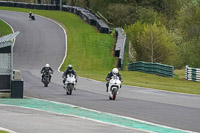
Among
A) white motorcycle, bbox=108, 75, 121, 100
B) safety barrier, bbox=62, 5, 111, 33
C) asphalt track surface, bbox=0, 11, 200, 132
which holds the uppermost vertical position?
safety barrier, bbox=62, 5, 111, 33

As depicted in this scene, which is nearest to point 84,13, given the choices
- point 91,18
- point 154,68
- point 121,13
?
point 91,18

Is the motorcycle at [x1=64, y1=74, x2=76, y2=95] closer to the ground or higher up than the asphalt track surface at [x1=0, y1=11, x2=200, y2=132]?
higher up

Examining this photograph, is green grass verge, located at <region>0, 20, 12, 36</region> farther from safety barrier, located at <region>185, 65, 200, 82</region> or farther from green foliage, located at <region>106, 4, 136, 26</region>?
safety barrier, located at <region>185, 65, 200, 82</region>

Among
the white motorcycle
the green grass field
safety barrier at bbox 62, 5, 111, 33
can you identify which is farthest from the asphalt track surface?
safety barrier at bbox 62, 5, 111, 33

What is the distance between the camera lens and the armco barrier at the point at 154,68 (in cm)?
4175

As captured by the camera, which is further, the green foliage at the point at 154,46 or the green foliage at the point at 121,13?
the green foliage at the point at 121,13

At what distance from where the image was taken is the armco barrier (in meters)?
41.8

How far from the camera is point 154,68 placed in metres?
43.8

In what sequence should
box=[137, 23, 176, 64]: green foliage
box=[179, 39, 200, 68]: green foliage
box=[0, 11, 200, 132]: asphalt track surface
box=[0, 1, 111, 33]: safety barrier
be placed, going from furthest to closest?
box=[0, 1, 111, 33]: safety barrier, box=[137, 23, 176, 64]: green foliage, box=[179, 39, 200, 68]: green foliage, box=[0, 11, 200, 132]: asphalt track surface

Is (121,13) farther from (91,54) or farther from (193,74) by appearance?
(193,74)

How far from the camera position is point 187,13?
91938 millimetres

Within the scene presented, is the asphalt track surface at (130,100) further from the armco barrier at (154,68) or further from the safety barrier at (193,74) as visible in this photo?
the safety barrier at (193,74)

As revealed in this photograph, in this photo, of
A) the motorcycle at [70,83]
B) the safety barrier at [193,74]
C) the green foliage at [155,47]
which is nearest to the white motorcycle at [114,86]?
the motorcycle at [70,83]

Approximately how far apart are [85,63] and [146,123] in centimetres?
3607
